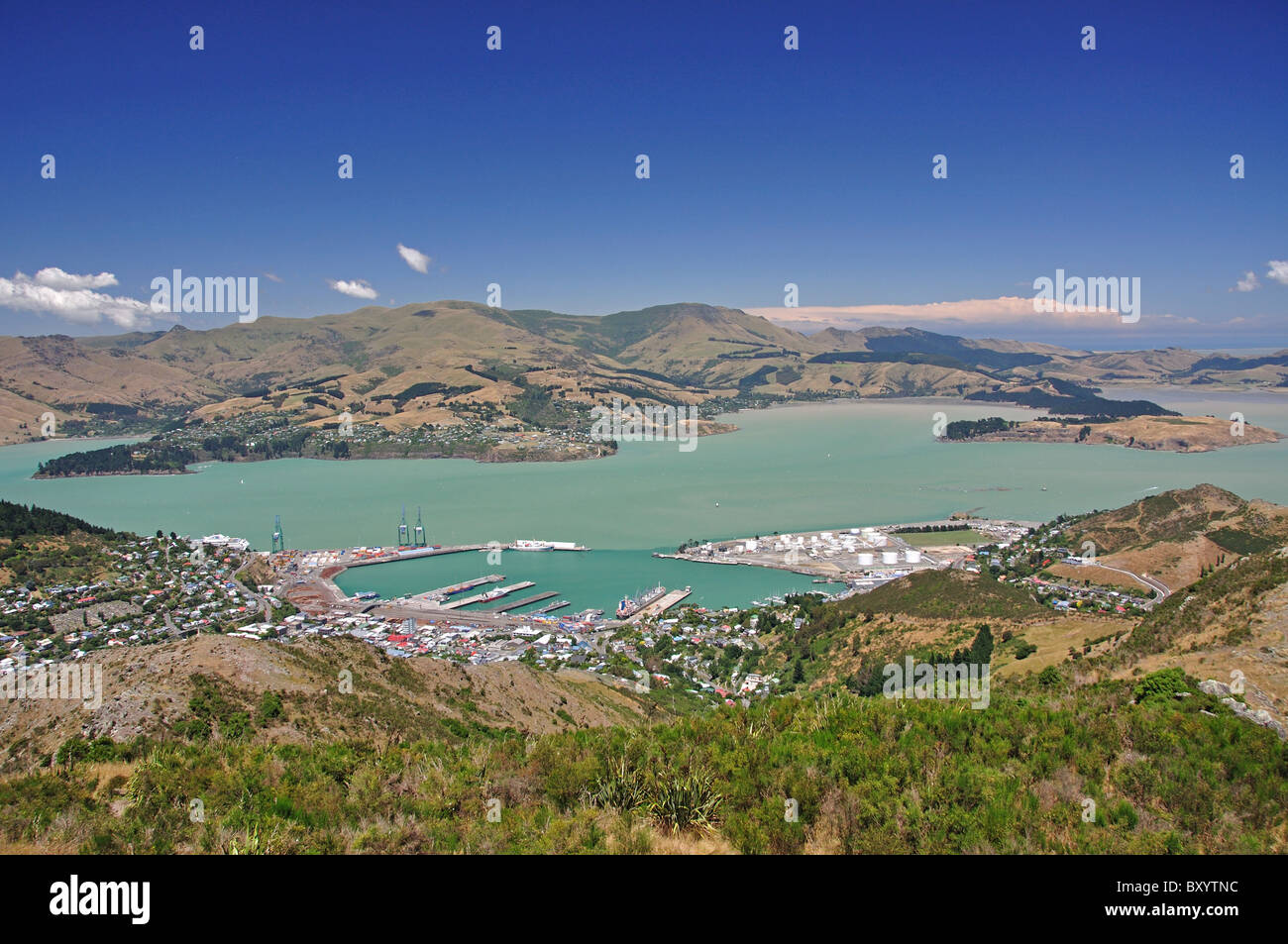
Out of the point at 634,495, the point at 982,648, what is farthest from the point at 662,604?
the point at 634,495

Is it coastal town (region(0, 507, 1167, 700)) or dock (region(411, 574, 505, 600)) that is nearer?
coastal town (region(0, 507, 1167, 700))

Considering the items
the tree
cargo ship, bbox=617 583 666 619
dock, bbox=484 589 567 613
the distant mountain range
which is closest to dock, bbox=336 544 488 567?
dock, bbox=484 589 567 613

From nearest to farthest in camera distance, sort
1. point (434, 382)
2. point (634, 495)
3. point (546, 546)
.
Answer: point (546, 546)
point (634, 495)
point (434, 382)

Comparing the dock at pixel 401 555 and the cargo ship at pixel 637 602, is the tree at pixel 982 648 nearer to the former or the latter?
the cargo ship at pixel 637 602

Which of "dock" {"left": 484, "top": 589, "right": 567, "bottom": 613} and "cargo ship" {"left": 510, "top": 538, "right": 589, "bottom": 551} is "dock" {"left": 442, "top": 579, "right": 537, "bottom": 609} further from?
"cargo ship" {"left": 510, "top": 538, "right": 589, "bottom": 551}

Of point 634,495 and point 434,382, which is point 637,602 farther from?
point 434,382
